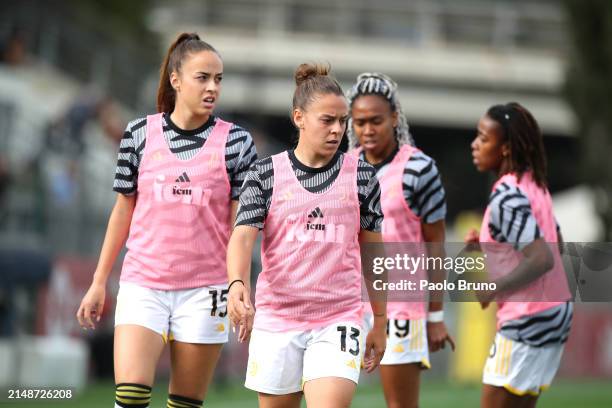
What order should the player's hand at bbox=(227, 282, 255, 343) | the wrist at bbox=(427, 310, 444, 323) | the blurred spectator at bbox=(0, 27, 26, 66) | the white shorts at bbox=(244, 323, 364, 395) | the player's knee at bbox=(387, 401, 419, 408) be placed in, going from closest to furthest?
the player's hand at bbox=(227, 282, 255, 343) → the white shorts at bbox=(244, 323, 364, 395) → the player's knee at bbox=(387, 401, 419, 408) → the wrist at bbox=(427, 310, 444, 323) → the blurred spectator at bbox=(0, 27, 26, 66)

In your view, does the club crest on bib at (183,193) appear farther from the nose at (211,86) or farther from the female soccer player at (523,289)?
the female soccer player at (523,289)

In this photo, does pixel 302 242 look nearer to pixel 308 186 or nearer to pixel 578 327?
pixel 308 186

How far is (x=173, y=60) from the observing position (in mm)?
7180

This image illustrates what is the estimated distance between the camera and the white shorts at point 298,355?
6273mm

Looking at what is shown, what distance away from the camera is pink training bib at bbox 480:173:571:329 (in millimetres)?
7266

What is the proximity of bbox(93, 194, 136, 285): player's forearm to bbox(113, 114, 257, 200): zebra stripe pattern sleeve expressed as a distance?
75 mm

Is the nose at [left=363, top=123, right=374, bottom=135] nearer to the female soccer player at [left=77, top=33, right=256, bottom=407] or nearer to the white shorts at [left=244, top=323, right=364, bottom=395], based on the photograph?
the female soccer player at [left=77, top=33, right=256, bottom=407]

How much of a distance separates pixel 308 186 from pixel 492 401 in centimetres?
188

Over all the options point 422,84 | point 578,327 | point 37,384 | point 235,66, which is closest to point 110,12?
point 578,327

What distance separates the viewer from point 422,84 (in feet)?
160

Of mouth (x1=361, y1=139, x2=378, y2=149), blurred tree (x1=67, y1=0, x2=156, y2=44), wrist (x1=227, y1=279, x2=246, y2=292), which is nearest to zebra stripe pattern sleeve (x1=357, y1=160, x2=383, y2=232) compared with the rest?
wrist (x1=227, y1=279, x2=246, y2=292)

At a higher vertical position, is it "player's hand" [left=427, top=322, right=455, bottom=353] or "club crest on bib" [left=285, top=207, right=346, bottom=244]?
"club crest on bib" [left=285, top=207, right=346, bottom=244]

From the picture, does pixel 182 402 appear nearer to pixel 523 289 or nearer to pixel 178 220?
pixel 178 220

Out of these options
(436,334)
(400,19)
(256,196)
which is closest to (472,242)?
(436,334)
